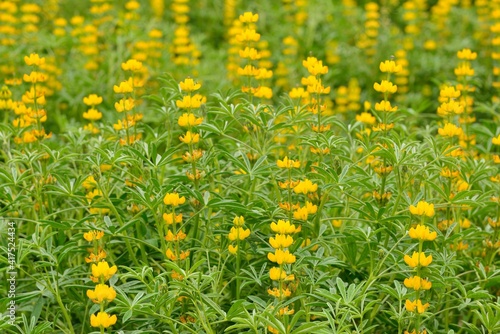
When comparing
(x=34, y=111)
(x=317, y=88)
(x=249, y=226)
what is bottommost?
(x=249, y=226)

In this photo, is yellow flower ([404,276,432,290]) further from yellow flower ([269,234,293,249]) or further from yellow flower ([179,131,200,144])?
yellow flower ([179,131,200,144])

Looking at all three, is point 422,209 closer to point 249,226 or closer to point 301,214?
point 301,214

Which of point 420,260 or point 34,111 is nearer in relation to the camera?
point 420,260

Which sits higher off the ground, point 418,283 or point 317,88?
point 317,88

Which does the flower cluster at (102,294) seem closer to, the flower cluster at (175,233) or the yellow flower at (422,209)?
the flower cluster at (175,233)

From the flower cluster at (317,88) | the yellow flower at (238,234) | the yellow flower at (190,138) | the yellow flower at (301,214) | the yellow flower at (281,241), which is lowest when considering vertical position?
the yellow flower at (238,234)

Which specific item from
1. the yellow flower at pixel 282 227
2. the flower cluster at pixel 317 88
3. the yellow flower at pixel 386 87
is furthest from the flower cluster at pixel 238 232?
the yellow flower at pixel 386 87

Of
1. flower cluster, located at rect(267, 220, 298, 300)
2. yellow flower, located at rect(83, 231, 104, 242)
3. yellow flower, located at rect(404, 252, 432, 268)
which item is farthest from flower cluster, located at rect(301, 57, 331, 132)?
yellow flower, located at rect(83, 231, 104, 242)

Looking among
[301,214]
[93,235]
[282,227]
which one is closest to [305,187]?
[301,214]

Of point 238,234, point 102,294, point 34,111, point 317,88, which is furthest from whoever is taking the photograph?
point 34,111

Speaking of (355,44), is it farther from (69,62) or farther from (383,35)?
(69,62)

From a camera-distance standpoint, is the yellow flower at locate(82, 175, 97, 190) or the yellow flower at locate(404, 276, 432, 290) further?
the yellow flower at locate(82, 175, 97, 190)

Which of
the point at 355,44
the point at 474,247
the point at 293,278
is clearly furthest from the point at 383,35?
the point at 293,278

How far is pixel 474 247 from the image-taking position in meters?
2.62
